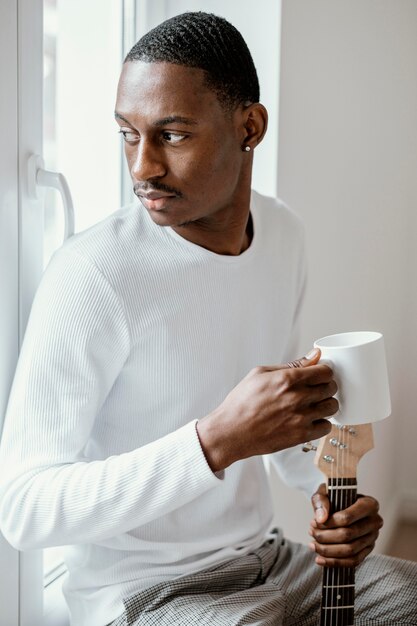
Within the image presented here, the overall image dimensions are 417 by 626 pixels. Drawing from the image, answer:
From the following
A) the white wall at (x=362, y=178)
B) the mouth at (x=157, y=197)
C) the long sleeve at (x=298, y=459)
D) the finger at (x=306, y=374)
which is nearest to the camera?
the finger at (x=306, y=374)

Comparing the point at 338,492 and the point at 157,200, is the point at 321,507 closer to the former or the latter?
the point at 338,492

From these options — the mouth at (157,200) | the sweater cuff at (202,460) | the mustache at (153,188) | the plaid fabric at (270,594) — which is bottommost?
the plaid fabric at (270,594)

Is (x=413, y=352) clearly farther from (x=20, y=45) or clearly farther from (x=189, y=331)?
(x=20, y=45)

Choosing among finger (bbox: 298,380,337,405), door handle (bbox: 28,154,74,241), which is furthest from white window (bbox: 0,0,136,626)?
finger (bbox: 298,380,337,405)

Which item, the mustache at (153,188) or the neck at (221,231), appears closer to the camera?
the mustache at (153,188)

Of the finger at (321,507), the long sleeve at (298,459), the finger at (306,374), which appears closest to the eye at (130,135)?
the finger at (306,374)

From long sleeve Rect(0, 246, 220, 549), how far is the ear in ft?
0.98

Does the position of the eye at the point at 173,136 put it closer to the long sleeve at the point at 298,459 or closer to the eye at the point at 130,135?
the eye at the point at 130,135

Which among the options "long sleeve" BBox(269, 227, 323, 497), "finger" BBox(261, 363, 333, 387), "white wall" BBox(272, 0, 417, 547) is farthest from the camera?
"white wall" BBox(272, 0, 417, 547)

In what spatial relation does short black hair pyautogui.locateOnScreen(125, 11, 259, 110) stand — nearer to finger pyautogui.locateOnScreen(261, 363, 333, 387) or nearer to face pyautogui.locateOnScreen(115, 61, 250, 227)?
face pyautogui.locateOnScreen(115, 61, 250, 227)

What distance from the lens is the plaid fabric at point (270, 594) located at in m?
1.13

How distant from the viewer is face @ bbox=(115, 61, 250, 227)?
3.58 feet

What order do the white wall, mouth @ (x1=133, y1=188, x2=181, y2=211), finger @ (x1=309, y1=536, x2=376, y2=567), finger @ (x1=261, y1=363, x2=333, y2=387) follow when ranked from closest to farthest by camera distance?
finger @ (x1=261, y1=363, x2=333, y2=387) → mouth @ (x1=133, y1=188, x2=181, y2=211) → finger @ (x1=309, y1=536, x2=376, y2=567) → the white wall

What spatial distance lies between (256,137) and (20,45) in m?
0.34
